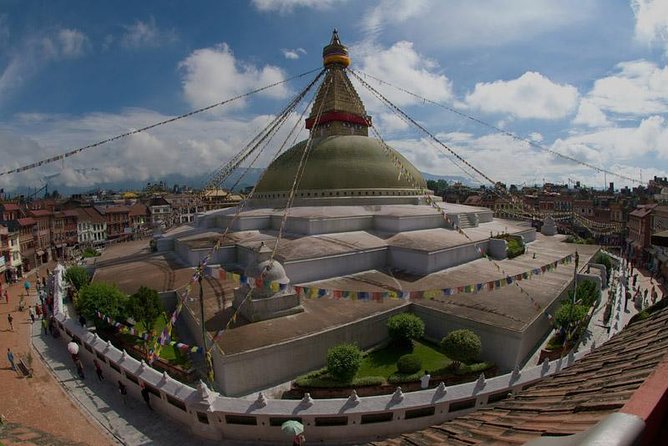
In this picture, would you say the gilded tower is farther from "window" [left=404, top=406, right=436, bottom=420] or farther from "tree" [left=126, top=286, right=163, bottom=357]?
"window" [left=404, top=406, right=436, bottom=420]

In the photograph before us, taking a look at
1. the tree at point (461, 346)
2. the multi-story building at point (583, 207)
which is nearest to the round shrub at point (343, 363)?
the tree at point (461, 346)

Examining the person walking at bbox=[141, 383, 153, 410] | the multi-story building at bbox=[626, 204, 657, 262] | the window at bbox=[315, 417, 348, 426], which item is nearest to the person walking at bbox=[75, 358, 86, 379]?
the person walking at bbox=[141, 383, 153, 410]

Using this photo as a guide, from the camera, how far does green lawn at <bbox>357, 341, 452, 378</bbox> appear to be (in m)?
11.2

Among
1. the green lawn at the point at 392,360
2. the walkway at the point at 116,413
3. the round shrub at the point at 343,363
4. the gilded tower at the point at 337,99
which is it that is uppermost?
the gilded tower at the point at 337,99

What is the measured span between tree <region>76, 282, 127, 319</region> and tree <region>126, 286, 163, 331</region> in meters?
0.68

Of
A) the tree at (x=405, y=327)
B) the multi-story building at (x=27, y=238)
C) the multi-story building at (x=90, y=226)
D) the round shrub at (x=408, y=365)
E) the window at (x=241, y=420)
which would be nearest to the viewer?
the window at (x=241, y=420)

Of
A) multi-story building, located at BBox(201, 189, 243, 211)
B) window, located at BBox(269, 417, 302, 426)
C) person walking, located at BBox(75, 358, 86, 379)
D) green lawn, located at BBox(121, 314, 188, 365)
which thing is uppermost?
multi-story building, located at BBox(201, 189, 243, 211)

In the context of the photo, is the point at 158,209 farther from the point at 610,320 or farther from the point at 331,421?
the point at 610,320

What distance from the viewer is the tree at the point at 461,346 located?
34.9 ft

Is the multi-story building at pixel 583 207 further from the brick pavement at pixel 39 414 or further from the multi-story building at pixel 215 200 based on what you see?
the brick pavement at pixel 39 414

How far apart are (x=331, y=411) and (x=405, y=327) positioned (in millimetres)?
4143

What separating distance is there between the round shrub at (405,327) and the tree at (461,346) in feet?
4.44

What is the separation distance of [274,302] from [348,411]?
14.7 feet

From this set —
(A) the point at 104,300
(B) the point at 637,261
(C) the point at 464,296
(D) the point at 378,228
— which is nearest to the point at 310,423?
(C) the point at 464,296
